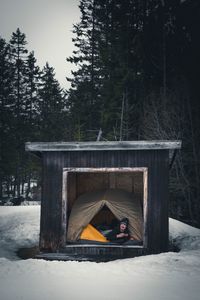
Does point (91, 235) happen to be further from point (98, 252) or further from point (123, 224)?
point (123, 224)

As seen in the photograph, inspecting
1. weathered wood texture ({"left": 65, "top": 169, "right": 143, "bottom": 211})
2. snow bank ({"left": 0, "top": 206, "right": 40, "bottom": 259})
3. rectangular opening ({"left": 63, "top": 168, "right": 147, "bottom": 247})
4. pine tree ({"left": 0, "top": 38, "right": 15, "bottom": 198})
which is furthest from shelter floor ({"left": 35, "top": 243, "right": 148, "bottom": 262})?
pine tree ({"left": 0, "top": 38, "right": 15, "bottom": 198})

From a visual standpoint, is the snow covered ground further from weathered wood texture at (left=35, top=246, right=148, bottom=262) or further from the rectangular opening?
the rectangular opening

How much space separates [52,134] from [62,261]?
35.8 m

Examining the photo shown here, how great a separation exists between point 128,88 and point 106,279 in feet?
81.3

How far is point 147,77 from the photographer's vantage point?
96.0 ft

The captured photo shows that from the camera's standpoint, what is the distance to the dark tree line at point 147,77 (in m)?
23.9

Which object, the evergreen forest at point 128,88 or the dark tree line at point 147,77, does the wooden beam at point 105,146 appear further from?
the dark tree line at point 147,77

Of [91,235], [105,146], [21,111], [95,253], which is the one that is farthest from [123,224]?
[21,111]

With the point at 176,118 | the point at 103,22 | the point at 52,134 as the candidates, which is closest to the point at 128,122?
the point at 176,118

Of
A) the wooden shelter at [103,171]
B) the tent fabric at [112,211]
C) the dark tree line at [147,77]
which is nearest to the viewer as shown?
the wooden shelter at [103,171]

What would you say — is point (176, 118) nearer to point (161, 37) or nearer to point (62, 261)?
point (161, 37)

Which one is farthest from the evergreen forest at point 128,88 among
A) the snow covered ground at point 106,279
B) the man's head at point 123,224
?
the snow covered ground at point 106,279

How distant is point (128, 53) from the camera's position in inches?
1220

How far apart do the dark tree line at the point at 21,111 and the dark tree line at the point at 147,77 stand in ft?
28.6
